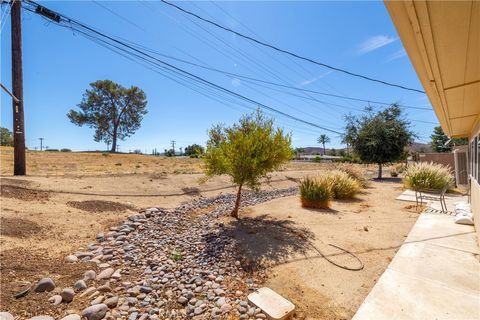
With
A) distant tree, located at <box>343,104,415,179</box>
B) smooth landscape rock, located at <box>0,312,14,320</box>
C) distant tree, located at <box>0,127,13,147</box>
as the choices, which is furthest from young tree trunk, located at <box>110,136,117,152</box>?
smooth landscape rock, located at <box>0,312,14,320</box>

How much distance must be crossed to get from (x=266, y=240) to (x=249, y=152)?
2226mm

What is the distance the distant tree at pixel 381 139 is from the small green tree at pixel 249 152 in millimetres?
12023

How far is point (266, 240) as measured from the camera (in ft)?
15.9

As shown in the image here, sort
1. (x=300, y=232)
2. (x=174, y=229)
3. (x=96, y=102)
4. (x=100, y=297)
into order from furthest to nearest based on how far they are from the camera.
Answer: (x=96, y=102) < (x=174, y=229) < (x=300, y=232) < (x=100, y=297)

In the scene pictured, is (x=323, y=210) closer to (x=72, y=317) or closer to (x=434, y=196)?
(x=434, y=196)

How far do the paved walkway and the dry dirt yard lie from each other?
0.32 meters

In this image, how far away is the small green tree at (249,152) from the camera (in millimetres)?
5973

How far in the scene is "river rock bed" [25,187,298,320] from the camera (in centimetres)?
292

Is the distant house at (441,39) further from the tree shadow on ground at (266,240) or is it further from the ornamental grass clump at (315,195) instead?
the ornamental grass clump at (315,195)

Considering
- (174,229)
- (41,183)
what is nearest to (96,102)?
(41,183)

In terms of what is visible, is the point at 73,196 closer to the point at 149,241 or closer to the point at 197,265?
the point at 149,241

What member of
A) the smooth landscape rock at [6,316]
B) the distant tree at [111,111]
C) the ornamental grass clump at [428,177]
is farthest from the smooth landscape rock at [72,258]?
the distant tree at [111,111]

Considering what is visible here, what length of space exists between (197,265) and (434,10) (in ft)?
14.2

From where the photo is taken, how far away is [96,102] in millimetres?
37219
